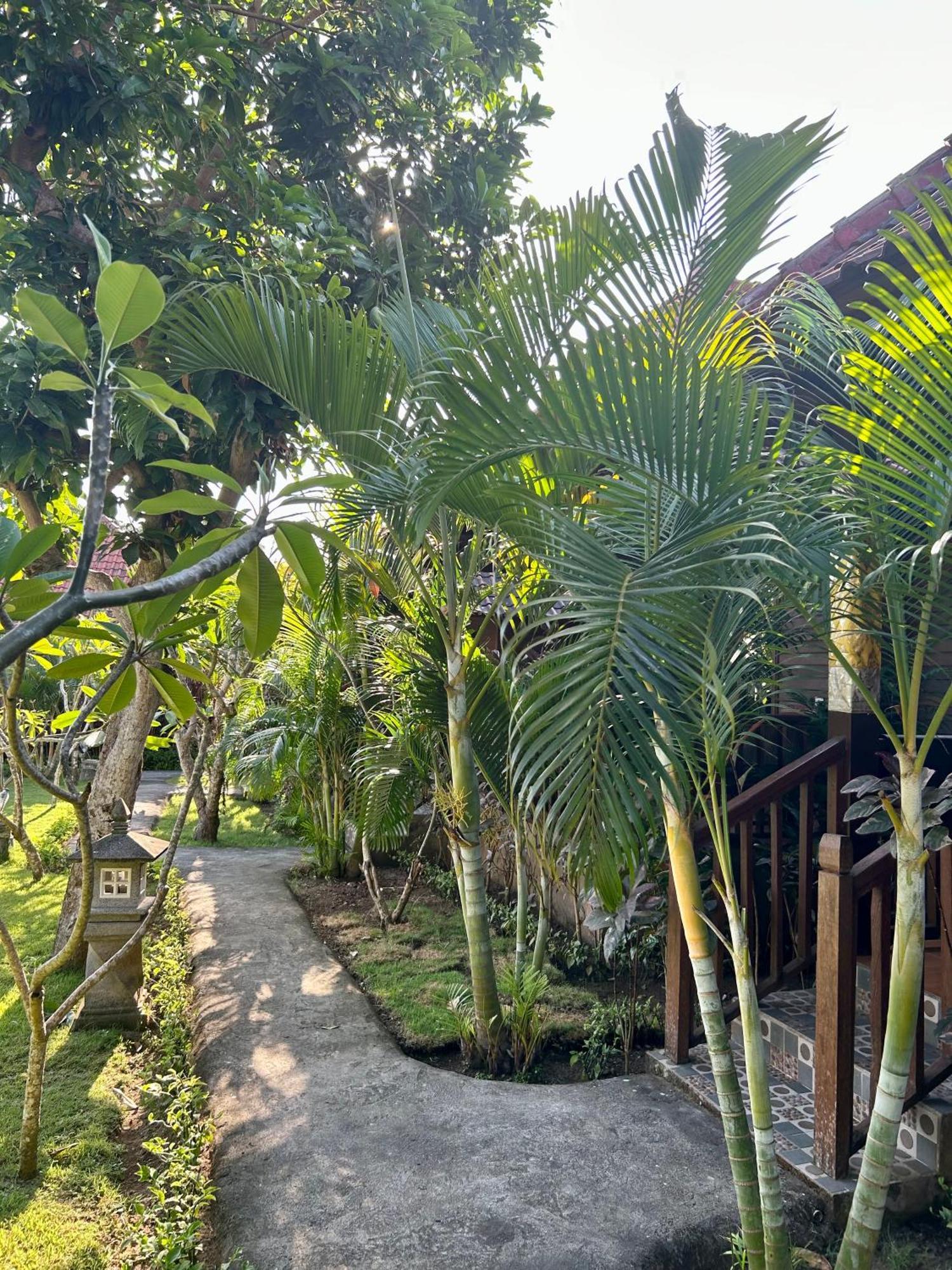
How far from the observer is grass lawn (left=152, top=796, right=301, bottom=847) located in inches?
365

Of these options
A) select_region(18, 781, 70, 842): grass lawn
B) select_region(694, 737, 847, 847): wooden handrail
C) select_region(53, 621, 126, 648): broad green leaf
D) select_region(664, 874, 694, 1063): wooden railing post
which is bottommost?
select_region(18, 781, 70, 842): grass lawn

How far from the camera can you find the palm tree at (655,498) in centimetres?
160

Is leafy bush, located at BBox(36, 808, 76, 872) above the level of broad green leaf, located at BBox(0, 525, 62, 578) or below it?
below

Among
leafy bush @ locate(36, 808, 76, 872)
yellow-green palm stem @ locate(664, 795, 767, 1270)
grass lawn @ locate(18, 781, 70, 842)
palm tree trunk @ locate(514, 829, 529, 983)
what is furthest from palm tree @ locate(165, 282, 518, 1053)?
grass lawn @ locate(18, 781, 70, 842)

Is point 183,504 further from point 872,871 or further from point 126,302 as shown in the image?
point 872,871

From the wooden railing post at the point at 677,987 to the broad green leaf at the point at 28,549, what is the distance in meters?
2.72

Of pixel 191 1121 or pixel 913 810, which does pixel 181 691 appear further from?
pixel 191 1121

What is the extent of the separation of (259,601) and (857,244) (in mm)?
3940

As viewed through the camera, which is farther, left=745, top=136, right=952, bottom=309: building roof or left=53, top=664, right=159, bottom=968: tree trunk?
left=53, top=664, right=159, bottom=968: tree trunk

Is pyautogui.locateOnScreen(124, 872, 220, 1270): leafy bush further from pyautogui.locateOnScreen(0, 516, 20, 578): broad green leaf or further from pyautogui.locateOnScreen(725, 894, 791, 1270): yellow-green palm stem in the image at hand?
pyautogui.locateOnScreen(0, 516, 20, 578): broad green leaf

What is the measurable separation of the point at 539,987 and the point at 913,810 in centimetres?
217

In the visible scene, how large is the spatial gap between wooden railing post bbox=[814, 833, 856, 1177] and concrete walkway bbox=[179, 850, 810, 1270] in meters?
0.19

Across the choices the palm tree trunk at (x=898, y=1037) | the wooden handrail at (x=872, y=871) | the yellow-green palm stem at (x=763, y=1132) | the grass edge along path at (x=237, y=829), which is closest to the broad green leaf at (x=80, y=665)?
the yellow-green palm stem at (x=763, y=1132)

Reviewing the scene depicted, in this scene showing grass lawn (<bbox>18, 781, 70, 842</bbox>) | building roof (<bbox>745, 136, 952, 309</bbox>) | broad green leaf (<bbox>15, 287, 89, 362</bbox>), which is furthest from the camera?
grass lawn (<bbox>18, 781, 70, 842</bbox>)
